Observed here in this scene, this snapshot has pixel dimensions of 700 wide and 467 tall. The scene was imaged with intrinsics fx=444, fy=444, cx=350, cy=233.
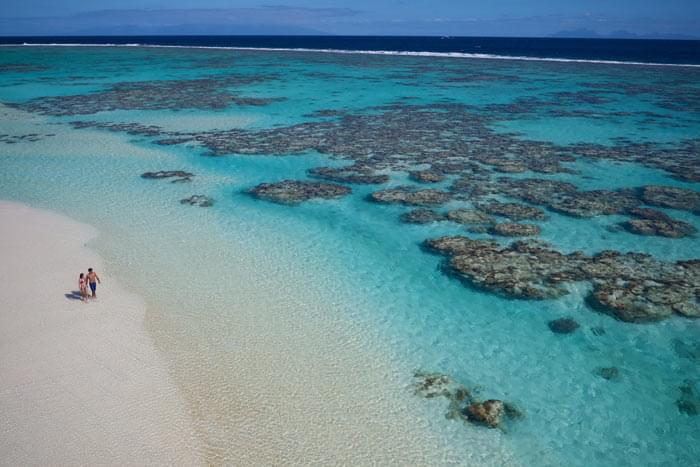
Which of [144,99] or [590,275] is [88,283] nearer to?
[590,275]

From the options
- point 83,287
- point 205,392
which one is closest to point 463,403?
point 205,392

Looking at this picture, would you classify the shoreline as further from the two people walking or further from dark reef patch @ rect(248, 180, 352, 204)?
dark reef patch @ rect(248, 180, 352, 204)

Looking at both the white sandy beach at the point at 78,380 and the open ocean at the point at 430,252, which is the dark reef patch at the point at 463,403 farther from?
the white sandy beach at the point at 78,380

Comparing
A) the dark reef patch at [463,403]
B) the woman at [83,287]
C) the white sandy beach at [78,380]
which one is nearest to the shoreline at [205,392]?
the white sandy beach at [78,380]

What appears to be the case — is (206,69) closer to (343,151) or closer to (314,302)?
(343,151)

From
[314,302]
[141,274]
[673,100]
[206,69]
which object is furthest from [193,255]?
[206,69]

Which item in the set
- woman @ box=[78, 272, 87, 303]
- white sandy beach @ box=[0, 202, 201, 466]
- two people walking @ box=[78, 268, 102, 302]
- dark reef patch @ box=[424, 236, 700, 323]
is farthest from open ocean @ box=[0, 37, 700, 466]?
woman @ box=[78, 272, 87, 303]
